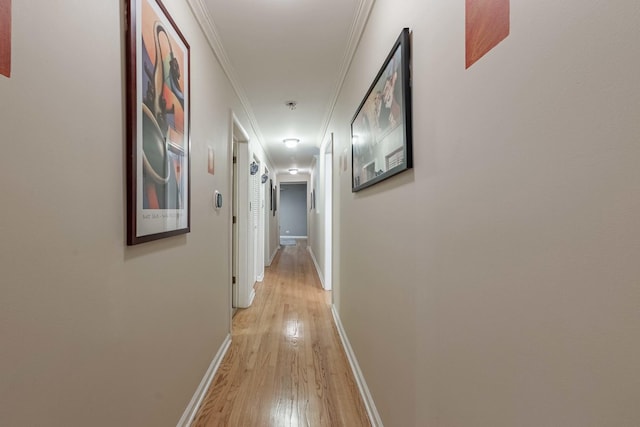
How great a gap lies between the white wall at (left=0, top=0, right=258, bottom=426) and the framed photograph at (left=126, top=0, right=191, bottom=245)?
0.13 ft

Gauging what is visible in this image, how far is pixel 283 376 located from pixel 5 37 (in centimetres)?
208

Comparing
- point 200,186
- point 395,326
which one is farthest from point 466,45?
point 200,186

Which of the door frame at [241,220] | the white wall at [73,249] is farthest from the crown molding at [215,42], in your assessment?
the white wall at [73,249]

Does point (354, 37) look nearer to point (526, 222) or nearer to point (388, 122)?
point (388, 122)

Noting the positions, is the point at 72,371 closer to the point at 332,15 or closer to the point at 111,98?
the point at 111,98

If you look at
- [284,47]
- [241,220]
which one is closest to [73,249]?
[284,47]

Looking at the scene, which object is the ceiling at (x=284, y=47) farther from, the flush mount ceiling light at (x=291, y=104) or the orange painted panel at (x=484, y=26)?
Answer: the orange painted panel at (x=484, y=26)

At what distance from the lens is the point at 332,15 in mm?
1713

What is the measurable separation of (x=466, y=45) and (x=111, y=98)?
103cm

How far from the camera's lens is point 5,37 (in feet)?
1.85

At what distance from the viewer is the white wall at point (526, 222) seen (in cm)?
40

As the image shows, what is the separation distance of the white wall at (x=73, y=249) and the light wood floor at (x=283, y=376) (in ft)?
1.68

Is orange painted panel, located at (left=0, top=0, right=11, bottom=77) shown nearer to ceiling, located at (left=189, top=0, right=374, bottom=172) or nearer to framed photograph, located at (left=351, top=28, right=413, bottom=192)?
framed photograph, located at (left=351, top=28, right=413, bottom=192)

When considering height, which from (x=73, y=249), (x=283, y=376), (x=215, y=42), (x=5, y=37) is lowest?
(x=283, y=376)
